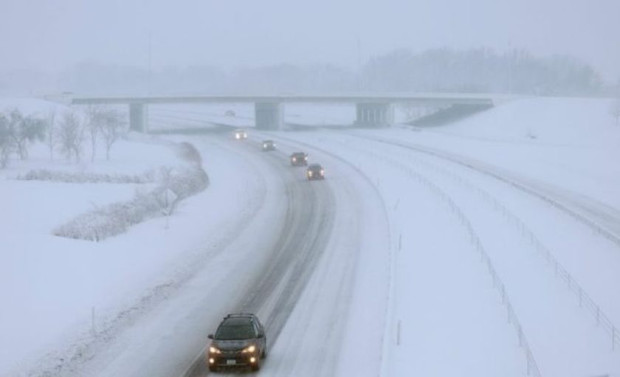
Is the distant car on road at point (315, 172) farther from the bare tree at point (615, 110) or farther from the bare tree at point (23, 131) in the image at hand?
the bare tree at point (615, 110)

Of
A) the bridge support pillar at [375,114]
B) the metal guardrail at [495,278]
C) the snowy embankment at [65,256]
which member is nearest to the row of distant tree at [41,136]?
the snowy embankment at [65,256]

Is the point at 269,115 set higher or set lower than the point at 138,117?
higher

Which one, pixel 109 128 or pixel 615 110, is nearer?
pixel 109 128

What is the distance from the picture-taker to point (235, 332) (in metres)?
A: 25.0

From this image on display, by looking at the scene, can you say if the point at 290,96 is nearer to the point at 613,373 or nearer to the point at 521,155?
the point at 521,155

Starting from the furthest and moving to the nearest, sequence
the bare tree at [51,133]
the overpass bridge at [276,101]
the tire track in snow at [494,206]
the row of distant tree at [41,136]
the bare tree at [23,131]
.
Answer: the overpass bridge at [276,101] < the bare tree at [51,133] < the bare tree at [23,131] < the row of distant tree at [41,136] < the tire track in snow at [494,206]

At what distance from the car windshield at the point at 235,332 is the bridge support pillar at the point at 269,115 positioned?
391ft

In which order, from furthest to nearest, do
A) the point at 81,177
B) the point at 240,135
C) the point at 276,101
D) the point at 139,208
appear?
1. the point at 276,101
2. the point at 240,135
3. the point at 81,177
4. the point at 139,208

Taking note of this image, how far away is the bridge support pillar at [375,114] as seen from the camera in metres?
146

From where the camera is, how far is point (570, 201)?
6047 centimetres

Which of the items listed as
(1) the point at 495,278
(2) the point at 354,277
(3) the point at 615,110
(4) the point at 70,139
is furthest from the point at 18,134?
(3) the point at 615,110

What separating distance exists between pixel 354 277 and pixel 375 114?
113 metres

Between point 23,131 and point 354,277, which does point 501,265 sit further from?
point 23,131

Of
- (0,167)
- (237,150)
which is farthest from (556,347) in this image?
(237,150)
